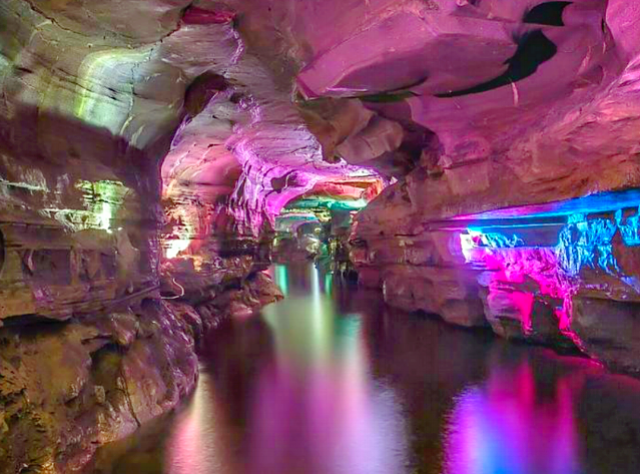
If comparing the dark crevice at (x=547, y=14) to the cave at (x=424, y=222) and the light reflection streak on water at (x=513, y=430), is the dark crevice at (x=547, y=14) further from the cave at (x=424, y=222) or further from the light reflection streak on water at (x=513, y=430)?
the light reflection streak on water at (x=513, y=430)

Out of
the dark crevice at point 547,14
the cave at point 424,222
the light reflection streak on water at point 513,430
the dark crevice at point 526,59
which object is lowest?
the light reflection streak on water at point 513,430

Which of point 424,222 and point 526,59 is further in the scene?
point 424,222

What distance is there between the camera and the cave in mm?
3914

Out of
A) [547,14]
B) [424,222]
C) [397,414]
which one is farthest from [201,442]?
[424,222]

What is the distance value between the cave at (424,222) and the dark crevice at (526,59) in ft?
0.09

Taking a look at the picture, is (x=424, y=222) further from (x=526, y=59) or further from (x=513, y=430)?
(x=513, y=430)

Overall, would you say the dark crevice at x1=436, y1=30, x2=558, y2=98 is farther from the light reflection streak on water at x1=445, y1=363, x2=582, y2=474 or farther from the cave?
the light reflection streak on water at x1=445, y1=363, x2=582, y2=474

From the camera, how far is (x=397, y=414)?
15.9 ft

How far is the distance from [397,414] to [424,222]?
4.83 metres

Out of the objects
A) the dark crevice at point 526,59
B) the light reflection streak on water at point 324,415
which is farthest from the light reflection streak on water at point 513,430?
the dark crevice at point 526,59

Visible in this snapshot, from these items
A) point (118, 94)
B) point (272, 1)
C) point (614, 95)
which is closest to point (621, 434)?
point (614, 95)

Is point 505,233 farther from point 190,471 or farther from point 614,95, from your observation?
point 190,471

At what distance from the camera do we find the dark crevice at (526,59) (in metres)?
4.79

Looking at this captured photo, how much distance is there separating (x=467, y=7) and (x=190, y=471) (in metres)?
4.10
